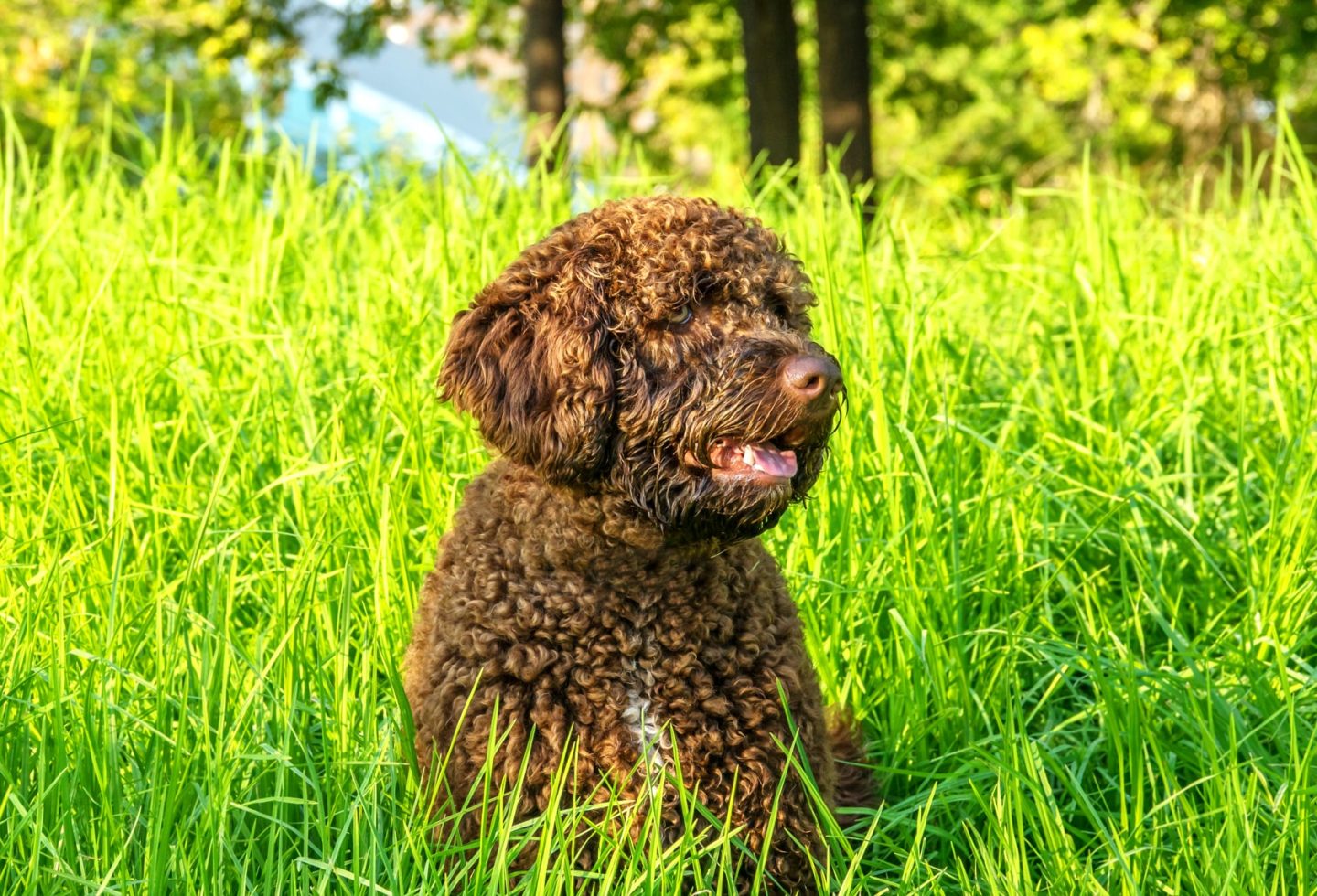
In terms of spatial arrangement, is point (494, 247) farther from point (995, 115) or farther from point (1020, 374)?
point (995, 115)

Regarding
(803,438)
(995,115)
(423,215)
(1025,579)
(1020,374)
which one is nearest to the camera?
(803,438)

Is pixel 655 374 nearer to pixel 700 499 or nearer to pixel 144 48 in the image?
pixel 700 499

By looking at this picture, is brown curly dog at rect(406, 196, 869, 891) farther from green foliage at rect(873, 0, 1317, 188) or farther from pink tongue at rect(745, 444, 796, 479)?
green foliage at rect(873, 0, 1317, 188)

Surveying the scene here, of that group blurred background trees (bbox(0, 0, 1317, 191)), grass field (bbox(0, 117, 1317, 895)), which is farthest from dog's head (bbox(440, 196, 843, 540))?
blurred background trees (bbox(0, 0, 1317, 191))

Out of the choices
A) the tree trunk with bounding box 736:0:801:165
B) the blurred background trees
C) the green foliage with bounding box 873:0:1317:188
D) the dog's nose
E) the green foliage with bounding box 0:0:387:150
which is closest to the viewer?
the dog's nose

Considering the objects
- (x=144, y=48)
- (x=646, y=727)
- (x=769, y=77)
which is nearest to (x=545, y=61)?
(x=769, y=77)

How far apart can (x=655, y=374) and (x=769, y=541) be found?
1.34 metres

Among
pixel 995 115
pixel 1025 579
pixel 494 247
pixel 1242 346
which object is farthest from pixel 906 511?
pixel 995 115

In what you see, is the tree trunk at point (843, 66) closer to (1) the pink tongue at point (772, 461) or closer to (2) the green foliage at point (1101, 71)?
(2) the green foliage at point (1101, 71)

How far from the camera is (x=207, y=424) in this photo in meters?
4.05

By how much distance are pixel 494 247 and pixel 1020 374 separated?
75.6 inches

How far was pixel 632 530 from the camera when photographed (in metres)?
2.83

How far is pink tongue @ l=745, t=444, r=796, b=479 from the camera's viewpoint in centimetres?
→ 276

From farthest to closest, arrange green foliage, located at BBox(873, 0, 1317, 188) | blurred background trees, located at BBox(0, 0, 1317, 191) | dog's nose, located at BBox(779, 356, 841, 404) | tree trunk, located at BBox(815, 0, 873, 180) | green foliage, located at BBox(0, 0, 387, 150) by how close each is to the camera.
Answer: green foliage, located at BBox(0, 0, 387, 150), green foliage, located at BBox(873, 0, 1317, 188), blurred background trees, located at BBox(0, 0, 1317, 191), tree trunk, located at BBox(815, 0, 873, 180), dog's nose, located at BBox(779, 356, 841, 404)
